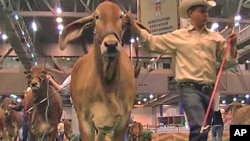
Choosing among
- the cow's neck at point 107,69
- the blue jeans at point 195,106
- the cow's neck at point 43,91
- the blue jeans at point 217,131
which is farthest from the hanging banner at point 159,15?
the blue jeans at point 195,106

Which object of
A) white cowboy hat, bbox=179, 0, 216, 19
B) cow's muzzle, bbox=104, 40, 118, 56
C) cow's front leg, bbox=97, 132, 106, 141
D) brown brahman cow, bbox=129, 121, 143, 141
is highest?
white cowboy hat, bbox=179, 0, 216, 19

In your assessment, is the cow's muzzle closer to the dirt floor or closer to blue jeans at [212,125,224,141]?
blue jeans at [212,125,224,141]

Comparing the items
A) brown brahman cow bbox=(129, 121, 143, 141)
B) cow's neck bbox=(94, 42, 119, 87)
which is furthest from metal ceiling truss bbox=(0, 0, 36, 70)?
cow's neck bbox=(94, 42, 119, 87)

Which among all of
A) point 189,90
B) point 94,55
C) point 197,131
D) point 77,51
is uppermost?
point 77,51

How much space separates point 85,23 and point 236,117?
4.00 m

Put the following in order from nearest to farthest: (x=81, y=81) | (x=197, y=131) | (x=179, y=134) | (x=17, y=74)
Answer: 1. (x=197, y=131)
2. (x=81, y=81)
3. (x=179, y=134)
4. (x=17, y=74)

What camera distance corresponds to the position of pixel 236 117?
8859 mm

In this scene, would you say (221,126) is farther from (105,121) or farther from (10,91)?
(10,91)

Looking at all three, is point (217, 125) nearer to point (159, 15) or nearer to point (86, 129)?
point (86, 129)

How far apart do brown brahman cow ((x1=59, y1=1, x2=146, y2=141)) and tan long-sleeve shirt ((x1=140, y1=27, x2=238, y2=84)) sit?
44cm

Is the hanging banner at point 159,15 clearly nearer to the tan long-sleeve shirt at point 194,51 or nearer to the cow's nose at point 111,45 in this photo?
the tan long-sleeve shirt at point 194,51

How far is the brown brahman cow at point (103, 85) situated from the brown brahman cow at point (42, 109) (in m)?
3.60

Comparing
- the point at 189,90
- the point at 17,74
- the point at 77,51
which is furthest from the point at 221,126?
the point at 77,51

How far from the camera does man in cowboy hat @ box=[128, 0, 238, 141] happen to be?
5.51 metres
